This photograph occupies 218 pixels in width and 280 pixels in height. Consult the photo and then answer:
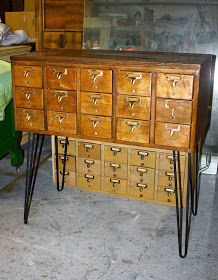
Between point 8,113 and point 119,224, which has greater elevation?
point 8,113

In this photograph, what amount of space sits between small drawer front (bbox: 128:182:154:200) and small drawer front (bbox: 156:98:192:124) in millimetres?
771

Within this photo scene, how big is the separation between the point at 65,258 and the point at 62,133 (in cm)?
58

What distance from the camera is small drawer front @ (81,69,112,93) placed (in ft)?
5.52

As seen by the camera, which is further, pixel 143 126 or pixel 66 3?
pixel 66 3

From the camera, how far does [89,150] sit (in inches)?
95.1

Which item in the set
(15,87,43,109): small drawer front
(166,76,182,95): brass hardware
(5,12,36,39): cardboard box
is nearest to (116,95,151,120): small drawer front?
(166,76,182,95): brass hardware

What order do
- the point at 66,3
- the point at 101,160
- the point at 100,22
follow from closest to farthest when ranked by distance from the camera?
1. the point at 101,160
2. the point at 100,22
3. the point at 66,3

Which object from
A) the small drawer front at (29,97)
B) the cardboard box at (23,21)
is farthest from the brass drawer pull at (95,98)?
the cardboard box at (23,21)

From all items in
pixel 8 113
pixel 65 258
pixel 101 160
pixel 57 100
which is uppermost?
pixel 57 100

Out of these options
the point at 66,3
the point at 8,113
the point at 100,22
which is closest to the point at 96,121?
the point at 8,113

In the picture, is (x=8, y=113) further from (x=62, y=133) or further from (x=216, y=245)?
(x=216, y=245)

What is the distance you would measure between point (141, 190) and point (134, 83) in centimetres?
90

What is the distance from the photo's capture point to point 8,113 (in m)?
2.57

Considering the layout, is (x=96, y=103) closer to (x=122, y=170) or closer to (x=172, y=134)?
(x=172, y=134)
